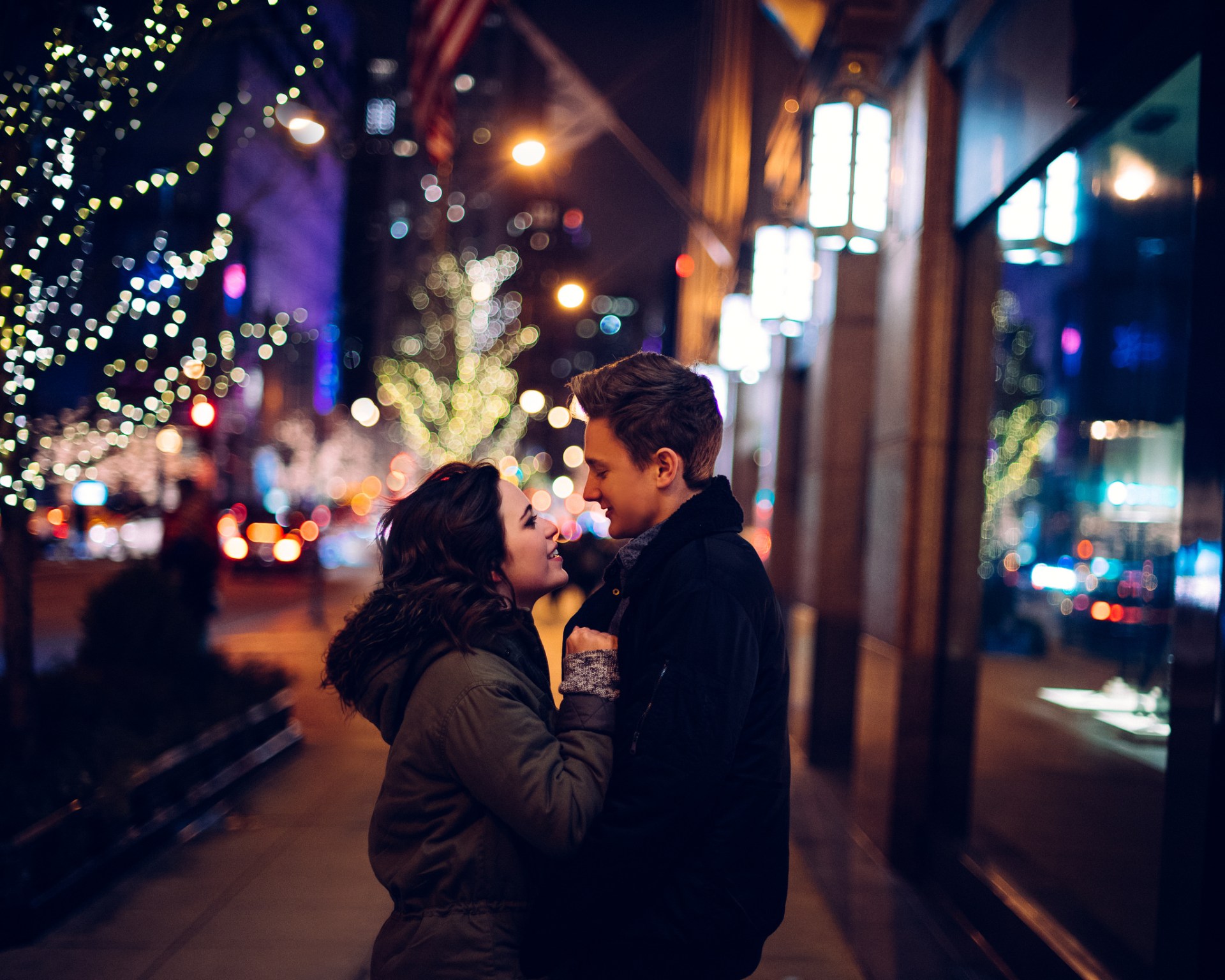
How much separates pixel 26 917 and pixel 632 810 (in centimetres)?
412

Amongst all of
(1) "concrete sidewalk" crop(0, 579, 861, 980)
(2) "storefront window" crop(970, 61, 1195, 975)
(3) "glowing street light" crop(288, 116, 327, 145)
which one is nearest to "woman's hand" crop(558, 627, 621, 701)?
(1) "concrete sidewalk" crop(0, 579, 861, 980)

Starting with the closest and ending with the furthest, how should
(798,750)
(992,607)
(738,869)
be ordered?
(738,869)
(798,750)
(992,607)

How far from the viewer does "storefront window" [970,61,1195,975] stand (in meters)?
5.67

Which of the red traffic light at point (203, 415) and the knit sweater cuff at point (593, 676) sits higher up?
the red traffic light at point (203, 415)

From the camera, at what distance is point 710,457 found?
2.24 m

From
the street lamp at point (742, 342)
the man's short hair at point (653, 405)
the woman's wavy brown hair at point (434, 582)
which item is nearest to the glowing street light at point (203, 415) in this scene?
the street lamp at point (742, 342)

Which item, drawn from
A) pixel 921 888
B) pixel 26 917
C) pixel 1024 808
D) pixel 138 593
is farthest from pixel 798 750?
pixel 26 917

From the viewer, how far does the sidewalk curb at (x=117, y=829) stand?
461 centimetres

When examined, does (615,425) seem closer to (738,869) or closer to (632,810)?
(632,810)

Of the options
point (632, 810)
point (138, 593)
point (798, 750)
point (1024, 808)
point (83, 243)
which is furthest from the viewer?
point (798, 750)

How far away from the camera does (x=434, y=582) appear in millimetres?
2178

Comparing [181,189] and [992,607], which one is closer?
[181,189]

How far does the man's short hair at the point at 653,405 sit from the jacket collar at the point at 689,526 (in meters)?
0.09

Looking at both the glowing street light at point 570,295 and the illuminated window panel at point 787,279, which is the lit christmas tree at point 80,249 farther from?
the glowing street light at point 570,295
